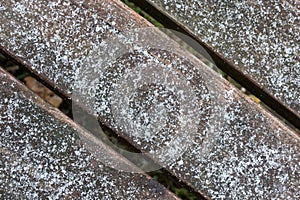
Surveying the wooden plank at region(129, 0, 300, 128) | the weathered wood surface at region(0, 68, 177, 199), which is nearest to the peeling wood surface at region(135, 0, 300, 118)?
the wooden plank at region(129, 0, 300, 128)

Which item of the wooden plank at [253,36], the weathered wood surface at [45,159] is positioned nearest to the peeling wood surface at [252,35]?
the wooden plank at [253,36]

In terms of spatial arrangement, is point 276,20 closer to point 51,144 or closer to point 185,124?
point 185,124

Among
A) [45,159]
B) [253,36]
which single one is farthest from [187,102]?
[45,159]

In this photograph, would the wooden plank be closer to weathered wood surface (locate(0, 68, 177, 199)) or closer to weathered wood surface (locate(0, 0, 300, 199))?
weathered wood surface (locate(0, 0, 300, 199))

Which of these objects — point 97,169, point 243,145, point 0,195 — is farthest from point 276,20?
point 0,195

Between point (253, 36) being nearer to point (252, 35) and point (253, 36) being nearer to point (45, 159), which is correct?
point (252, 35)

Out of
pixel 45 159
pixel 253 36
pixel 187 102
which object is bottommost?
pixel 45 159

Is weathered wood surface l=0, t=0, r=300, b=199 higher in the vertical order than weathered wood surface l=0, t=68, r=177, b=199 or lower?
higher

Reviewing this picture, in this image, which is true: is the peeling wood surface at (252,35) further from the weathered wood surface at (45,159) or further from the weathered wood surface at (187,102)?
the weathered wood surface at (45,159)
